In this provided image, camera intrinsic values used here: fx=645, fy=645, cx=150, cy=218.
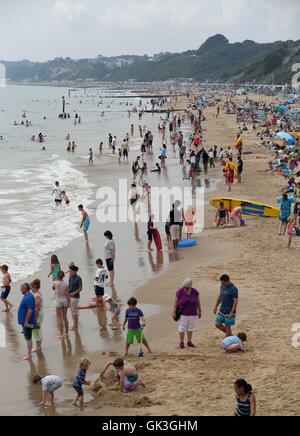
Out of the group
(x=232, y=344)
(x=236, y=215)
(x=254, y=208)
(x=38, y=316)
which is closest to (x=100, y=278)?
(x=38, y=316)

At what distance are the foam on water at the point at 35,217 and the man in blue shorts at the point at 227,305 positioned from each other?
6430 millimetres

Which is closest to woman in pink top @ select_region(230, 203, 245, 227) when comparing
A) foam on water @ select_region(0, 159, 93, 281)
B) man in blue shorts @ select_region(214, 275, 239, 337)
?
foam on water @ select_region(0, 159, 93, 281)

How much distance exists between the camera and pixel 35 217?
22.0 m

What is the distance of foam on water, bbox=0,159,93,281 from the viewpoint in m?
16.8

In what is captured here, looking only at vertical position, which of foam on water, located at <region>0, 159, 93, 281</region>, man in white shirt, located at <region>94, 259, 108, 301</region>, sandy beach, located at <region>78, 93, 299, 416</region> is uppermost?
man in white shirt, located at <region>94, 259, 108, 301</region>

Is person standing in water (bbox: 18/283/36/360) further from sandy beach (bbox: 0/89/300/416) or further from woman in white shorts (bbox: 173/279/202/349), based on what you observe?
woman in white shorts (bbox: 173/279/202/349)

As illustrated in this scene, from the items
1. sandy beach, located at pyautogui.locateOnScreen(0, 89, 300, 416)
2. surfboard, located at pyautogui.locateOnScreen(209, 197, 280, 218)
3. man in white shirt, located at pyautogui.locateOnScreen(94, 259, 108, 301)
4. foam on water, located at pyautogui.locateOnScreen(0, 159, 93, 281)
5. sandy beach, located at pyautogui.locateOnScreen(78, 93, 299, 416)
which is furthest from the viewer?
surfboard, located at pyautogui.locateOnScreen(209, 197, 280, 218)

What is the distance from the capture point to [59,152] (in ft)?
149

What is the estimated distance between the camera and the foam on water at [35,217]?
16.8 meters

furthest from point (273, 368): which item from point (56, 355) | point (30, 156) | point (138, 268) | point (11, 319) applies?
point (30, 156)

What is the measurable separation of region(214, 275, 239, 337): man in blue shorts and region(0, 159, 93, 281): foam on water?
6430mm

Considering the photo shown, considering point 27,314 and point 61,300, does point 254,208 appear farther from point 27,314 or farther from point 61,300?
point 27,314

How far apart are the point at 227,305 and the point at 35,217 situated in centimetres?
1327

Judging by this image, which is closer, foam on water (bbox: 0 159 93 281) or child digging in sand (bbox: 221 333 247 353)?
child digging in sand (bbox: 221 333 247 353)
